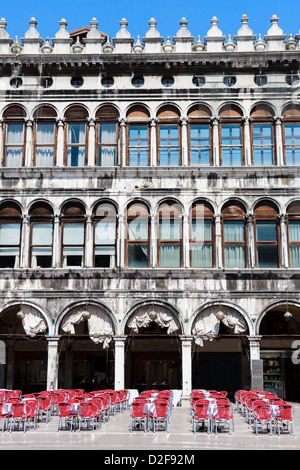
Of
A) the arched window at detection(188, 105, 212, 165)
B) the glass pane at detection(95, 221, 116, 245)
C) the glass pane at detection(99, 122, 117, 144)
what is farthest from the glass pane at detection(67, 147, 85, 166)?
the arched window at detection(188, 105, 212, 165)

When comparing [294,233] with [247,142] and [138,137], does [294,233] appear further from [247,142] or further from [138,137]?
[138,137]

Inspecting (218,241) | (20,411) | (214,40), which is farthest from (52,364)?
(214,40)

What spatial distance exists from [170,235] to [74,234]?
4.28 metres

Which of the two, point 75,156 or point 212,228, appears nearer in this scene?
point 212,228

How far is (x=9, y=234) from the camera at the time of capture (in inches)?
1070

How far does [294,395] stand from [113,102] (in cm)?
1595

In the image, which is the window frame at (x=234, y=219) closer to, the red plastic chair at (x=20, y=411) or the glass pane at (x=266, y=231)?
the glass pane at (x=266, y=231)

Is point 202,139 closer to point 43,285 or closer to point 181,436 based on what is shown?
point 43,285

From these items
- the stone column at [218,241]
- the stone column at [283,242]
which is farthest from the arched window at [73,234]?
the stone column at [283,242]

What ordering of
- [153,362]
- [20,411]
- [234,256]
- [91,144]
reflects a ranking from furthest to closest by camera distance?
[153,362] → [91,144] → [234,256] → [20,411]

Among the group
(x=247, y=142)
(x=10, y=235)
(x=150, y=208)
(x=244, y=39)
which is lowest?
(x=10, y=235)

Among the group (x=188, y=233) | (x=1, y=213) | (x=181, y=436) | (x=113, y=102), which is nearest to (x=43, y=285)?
(x=1, y=213)

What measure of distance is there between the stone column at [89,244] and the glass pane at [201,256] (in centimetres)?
445
